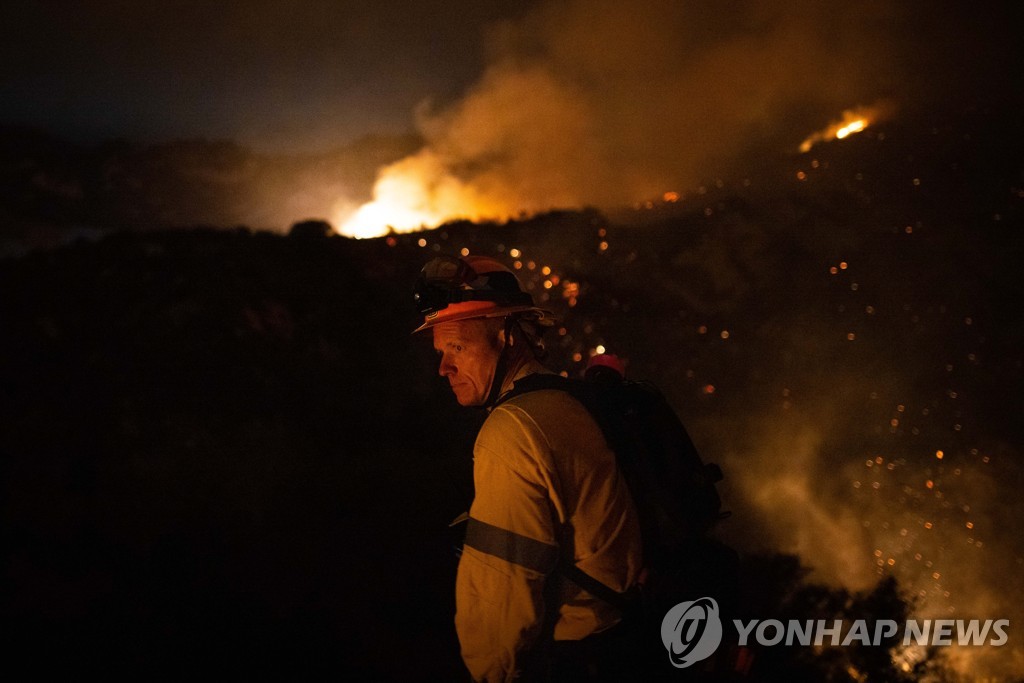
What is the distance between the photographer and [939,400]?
30.9 ft

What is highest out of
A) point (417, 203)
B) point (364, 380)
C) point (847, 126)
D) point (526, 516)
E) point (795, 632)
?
point (847, 126)

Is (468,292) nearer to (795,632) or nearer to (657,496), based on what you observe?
(657,496)

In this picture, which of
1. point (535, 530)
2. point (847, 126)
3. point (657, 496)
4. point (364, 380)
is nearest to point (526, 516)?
point (535, 530)

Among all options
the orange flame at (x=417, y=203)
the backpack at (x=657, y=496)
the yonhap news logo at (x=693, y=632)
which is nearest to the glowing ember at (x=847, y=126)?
the orange flame at (x=417, y=203)

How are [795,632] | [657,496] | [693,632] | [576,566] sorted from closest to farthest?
1. [576,566]
2. [657,496]
3. [693,632]
4. [795,632]

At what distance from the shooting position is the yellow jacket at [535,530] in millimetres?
1710

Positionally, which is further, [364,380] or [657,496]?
[364,380]

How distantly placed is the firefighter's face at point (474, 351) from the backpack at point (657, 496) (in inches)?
6.0

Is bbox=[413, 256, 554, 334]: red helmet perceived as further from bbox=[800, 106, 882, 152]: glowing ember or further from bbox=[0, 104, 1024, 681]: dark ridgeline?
bbox=[800, 106, 882, 152]: glowing ember

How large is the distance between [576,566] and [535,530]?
11.1 inches

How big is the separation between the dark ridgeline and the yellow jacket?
19.9 inches

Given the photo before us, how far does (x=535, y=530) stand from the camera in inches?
68.4

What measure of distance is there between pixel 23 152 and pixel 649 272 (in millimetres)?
36920

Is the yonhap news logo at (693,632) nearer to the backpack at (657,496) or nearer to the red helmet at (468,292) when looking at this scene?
the backpack at (657,496)
